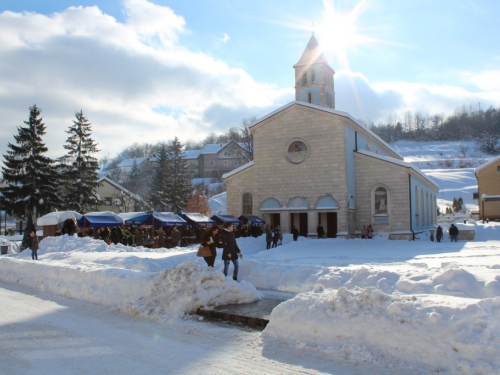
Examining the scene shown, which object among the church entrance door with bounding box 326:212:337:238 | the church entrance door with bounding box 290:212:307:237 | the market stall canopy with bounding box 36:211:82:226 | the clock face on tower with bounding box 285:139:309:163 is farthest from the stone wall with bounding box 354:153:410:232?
the market stall canopy with bounding box 36:211:82:226

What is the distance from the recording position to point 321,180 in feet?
106

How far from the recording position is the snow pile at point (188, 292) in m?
9.11

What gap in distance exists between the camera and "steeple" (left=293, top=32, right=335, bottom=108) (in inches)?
1522

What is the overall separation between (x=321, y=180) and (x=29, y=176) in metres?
27.4

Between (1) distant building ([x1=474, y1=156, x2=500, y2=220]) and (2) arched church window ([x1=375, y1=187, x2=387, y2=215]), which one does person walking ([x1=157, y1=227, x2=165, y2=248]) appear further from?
(1) distant building ([x1=474, y1=156, x2=500, y2=220])

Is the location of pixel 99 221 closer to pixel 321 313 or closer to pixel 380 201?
pixel 380 201

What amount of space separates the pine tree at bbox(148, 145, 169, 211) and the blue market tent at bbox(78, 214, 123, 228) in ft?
89.2

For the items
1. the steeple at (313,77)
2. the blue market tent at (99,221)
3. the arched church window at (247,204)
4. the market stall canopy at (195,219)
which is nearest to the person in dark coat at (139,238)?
the blue market tent at (99,221)

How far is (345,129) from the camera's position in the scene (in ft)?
105

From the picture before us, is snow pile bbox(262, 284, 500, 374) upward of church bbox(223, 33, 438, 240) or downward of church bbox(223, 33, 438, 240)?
downward

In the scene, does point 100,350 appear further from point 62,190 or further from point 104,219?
point 62,190

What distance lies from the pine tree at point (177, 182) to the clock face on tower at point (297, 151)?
26.2 meters

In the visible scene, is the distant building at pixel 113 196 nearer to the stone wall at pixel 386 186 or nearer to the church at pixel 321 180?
the church at pixel 321 180

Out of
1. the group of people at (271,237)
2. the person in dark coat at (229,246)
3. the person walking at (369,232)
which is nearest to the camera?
the person in dark coat at (229,246)
